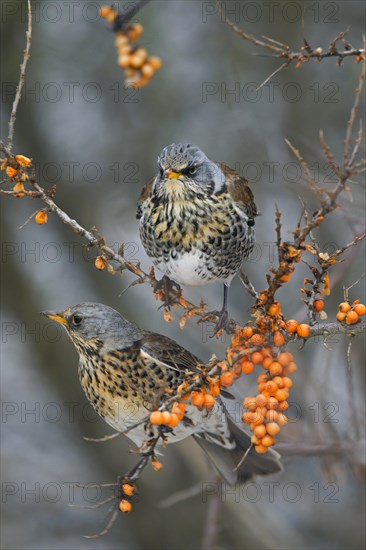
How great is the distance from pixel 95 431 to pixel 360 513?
2.49 metres

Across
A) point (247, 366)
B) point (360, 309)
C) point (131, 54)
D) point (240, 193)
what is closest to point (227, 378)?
point (247, 366)

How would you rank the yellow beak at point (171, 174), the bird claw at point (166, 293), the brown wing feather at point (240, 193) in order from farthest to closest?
the brown wing feather at point (240, 193)
the yellow beak at point (171, 174)
the bird claw at point (166, 293)

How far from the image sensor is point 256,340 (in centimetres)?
327

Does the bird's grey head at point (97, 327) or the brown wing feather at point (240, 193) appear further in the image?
the brown wing feather at point (240, 193)

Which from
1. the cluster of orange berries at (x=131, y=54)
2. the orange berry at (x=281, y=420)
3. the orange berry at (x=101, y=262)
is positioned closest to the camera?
the cluster of orange berries at (x=131, y=54)

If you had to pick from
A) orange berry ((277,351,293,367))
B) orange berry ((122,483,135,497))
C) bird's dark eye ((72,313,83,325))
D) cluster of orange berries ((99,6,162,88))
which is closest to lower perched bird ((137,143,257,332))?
bird's dark eye ((72,313,83,325))

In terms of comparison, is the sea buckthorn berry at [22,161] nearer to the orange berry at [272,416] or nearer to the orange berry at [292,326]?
the orange berry at [292,326]

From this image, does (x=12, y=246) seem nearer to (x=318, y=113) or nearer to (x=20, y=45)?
(x=20, y=45)

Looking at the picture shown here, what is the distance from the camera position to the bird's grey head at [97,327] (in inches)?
164

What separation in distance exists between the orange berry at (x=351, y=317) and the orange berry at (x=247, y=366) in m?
0.41

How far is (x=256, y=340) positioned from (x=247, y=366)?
11cm

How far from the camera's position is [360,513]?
598 cm

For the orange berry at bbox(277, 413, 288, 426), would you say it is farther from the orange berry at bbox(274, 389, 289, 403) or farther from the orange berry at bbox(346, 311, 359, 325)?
the orange berry at bbox(346, 311, 359, 325)

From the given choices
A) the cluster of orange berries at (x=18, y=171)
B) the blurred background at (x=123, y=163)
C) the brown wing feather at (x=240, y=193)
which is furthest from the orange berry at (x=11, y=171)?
the blurred background at (x=123, y=163)
